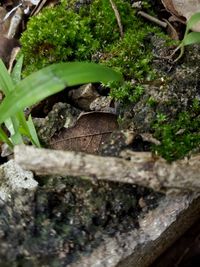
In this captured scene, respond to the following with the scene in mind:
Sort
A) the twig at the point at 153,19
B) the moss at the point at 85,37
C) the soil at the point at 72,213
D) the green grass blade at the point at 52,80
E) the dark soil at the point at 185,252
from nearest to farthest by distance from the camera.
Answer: the green grass blade at the point at 52,80, the soil at the point at 72,213, the moss at the point at 85,37, the twig at the point at 153,19, the dark soil at the point at 185,252

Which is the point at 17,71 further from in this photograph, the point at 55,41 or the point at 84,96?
the point at 84,96

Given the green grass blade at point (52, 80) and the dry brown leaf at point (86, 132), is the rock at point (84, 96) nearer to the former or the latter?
Answer: the dry brown leaf at point (86, 132)

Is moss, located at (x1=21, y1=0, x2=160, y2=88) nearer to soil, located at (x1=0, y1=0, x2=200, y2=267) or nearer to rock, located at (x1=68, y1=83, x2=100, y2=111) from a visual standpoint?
rock, located at (x1=68, y1=83, x2=100, y2=111)

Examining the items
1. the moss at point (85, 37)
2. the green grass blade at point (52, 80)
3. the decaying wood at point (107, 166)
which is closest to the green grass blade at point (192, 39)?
the moss at point (85, 37)

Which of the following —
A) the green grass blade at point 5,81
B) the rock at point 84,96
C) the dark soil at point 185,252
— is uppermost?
the green grass blade at point 5,81

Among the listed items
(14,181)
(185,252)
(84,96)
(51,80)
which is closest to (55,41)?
(84,96)

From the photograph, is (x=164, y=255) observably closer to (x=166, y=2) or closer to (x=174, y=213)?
(x=174, y=213)
